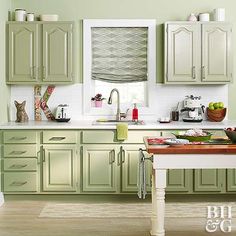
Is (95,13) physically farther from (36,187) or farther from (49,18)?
(36,187)

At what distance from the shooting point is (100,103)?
273 inches

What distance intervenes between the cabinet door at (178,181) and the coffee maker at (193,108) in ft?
2.42

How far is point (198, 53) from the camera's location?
657cm

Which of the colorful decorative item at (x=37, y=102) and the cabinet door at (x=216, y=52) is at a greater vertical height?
the cabinet door at (x=216, y=52)

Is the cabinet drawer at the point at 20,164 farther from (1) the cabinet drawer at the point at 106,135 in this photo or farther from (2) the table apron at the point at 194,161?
(2) the table apron at the point at 194,161

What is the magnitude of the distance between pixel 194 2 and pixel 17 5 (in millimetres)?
2248

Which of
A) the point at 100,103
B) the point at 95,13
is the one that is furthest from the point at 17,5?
the point at 100,103

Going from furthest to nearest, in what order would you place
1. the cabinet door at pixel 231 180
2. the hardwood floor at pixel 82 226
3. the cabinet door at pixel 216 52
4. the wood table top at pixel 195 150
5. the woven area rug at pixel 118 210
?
the cabinet door at pixel 216 52
the cabinet door at pixel 231 180
the woven area rug at pixel 118 210
the hardwood floor at pixel 82 226
the wood table top at pixel 195 150

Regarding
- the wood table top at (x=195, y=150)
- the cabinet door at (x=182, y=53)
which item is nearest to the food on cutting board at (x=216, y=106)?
the cabinet door at (x=182, y=53)

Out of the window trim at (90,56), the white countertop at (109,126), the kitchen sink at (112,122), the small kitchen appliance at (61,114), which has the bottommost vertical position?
the white countertop at (109,126)

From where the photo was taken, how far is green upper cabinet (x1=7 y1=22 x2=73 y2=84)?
6555mm

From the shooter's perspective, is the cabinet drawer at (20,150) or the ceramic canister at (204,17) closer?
the cabinet drawer at (20,150)

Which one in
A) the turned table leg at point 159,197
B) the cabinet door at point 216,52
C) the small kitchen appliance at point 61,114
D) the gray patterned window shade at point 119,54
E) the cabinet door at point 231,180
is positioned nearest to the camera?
the turned table leg at point 159,197

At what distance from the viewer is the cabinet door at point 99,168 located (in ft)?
20.5
